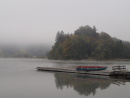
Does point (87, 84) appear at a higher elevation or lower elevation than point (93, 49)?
lower

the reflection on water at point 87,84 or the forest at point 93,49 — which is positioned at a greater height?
the forest at point 93,49

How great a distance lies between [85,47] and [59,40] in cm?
2402

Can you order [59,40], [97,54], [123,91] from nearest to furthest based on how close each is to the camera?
[123,91] → [97,54] → [59,40]

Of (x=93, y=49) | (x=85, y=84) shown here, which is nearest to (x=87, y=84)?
(x=85, y=84)

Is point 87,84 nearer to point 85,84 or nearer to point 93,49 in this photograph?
point 85,84

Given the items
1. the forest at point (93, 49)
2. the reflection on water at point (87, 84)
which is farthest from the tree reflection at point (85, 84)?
the forest at point (93, 49)

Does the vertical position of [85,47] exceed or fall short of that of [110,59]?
it exceeds it

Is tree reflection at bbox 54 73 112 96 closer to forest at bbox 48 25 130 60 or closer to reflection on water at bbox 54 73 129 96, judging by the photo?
reflection on water at bbox 54 73 129 96

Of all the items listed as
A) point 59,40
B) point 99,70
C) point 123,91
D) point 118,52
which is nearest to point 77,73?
point 99,70

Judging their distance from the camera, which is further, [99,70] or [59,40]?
[59,40]

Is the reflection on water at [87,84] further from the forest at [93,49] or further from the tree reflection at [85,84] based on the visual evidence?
the forest at [93,49]

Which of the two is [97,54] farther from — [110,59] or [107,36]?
[107,36]

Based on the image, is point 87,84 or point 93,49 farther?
point 93,49

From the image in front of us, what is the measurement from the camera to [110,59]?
105562 millimetres
